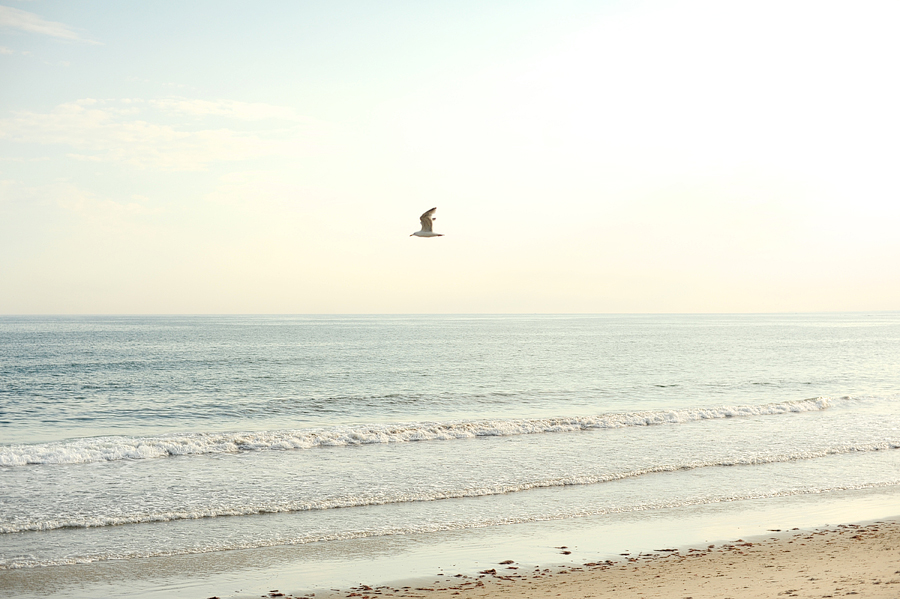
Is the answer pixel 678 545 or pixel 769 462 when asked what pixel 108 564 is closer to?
pixel 678 545

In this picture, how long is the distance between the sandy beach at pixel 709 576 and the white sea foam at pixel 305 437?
12.0m

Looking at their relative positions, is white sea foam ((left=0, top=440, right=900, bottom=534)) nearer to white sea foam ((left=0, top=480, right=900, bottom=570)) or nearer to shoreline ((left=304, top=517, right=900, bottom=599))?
white sea foam ((left=0, top=480, right=900, bottom=570))

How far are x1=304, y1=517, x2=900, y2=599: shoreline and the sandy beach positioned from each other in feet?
0.04

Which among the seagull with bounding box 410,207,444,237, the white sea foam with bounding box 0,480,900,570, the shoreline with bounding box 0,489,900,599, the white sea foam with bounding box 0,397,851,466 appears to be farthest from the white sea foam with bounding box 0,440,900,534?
the white sea foam with bounding box 0,397,851,466

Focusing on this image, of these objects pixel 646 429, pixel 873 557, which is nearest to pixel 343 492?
pixel 873 557

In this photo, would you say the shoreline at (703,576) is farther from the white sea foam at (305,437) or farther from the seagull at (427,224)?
the white sea foam at (305,437)

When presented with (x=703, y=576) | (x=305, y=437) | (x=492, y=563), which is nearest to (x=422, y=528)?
(x=492, y=563)

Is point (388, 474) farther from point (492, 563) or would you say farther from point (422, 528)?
point (492, 563)

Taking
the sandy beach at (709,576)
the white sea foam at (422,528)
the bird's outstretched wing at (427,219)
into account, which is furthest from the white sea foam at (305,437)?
the sandy beach at (709,576)

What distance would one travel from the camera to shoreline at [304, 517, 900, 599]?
8.34 metres

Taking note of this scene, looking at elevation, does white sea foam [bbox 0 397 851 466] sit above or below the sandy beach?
below

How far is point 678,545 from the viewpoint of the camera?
10.7m

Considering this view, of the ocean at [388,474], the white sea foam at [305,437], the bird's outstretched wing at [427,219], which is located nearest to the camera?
the ocean at [388,474]

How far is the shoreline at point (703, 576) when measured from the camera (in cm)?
834
